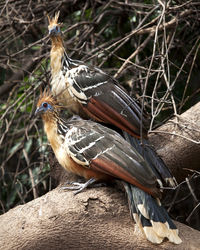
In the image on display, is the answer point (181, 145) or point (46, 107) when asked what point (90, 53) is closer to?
point (46, 107)

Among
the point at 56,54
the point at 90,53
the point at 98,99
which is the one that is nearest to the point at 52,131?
the point at 98,99

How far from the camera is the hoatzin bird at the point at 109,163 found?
2701 mm

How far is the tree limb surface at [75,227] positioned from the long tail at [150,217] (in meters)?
0.05

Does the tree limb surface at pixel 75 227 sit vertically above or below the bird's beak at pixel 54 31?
below

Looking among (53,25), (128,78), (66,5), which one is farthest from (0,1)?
(128,78)

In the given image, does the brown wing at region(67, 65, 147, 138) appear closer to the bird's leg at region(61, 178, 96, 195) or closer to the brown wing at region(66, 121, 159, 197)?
the brown wing at region(66, 121, 159, 197)

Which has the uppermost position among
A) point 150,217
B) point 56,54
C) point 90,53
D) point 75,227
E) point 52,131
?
point 56,54

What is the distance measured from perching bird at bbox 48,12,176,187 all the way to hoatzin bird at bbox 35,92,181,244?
8.1 inches

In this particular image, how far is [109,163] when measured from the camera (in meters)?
2.85

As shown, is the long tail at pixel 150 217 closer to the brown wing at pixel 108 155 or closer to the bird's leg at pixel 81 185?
the brown wing at pixel 108 155

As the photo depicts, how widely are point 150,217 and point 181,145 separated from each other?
89 centimetres

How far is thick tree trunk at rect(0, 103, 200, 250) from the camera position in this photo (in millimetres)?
2650

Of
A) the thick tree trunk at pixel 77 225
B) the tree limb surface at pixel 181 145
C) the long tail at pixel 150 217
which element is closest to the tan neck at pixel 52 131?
the thick tree trunk at pixel 77 225

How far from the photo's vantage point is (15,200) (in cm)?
480
